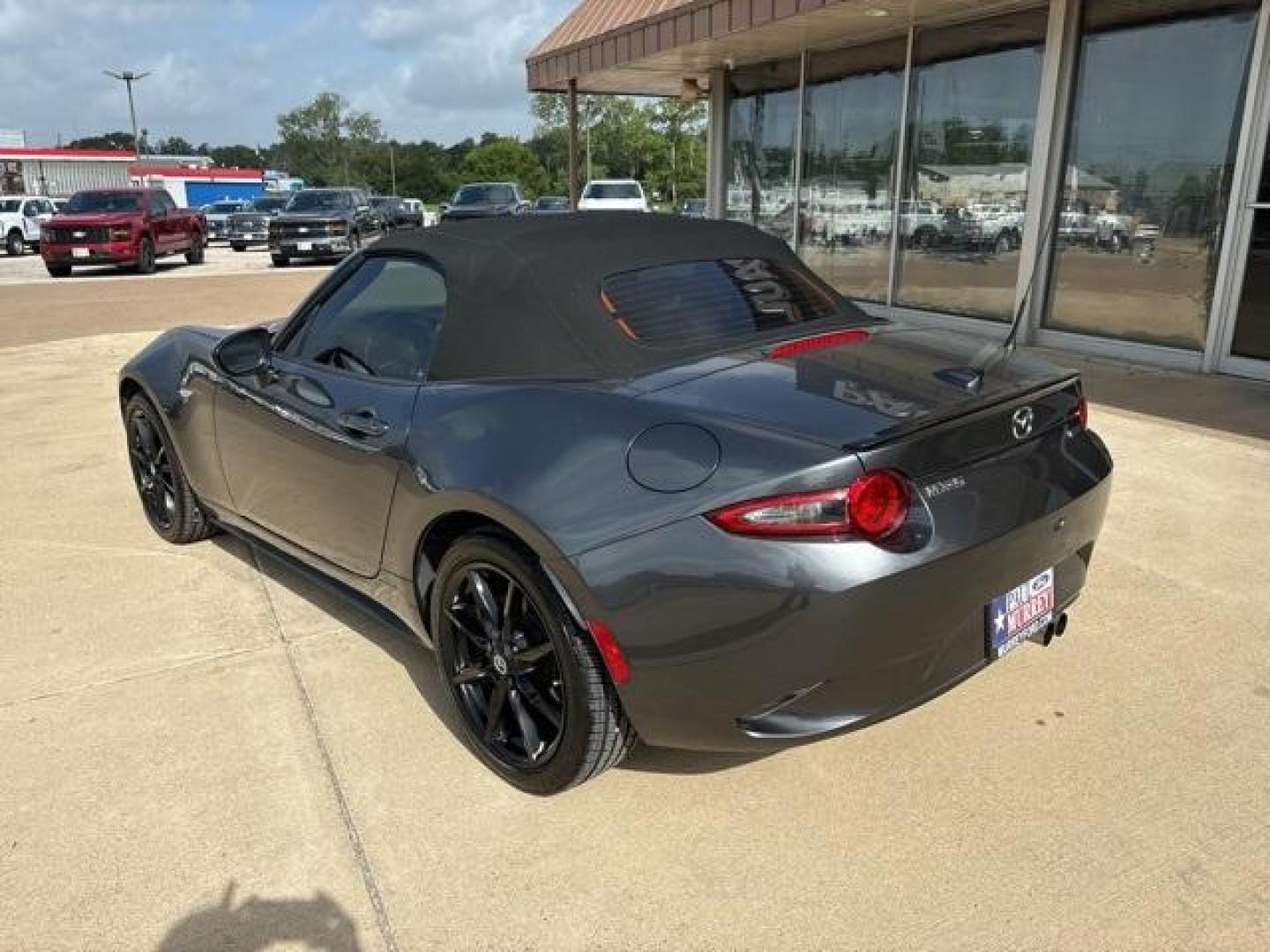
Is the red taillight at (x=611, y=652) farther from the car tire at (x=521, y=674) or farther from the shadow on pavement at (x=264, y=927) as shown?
the shadow on pavement at (x=264, y=927)

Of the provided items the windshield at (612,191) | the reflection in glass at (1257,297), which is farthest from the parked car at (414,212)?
the reflection in glass at (1257,297)

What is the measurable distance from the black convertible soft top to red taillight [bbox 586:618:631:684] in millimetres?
664

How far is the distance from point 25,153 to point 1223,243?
205ft

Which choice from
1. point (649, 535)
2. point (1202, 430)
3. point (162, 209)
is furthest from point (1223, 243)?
point (162, 209)

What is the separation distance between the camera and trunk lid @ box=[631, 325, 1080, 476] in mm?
2248

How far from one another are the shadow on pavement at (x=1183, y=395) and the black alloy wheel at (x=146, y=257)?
1917 centimetres

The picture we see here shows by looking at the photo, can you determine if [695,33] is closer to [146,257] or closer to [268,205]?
[146,257]

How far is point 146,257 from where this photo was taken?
838 inches

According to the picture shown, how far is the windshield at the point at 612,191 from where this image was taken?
85.1ft

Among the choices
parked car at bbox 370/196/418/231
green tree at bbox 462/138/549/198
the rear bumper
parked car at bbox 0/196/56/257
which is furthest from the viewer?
green tree at bbox 462/138/549/198

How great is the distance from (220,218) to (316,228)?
1601 cm

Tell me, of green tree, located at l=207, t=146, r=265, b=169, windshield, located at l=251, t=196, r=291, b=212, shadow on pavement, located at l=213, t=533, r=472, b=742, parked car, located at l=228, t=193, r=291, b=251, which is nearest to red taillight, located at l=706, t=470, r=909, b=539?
shadow on pavement, located at l=213, t=533, r=472, b=742

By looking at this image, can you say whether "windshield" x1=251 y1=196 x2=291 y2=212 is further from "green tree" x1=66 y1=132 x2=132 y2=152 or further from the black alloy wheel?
"green tree" x1=66 y1=132 x2=132 y2=152

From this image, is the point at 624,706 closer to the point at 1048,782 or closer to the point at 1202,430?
the point at 1048,782
